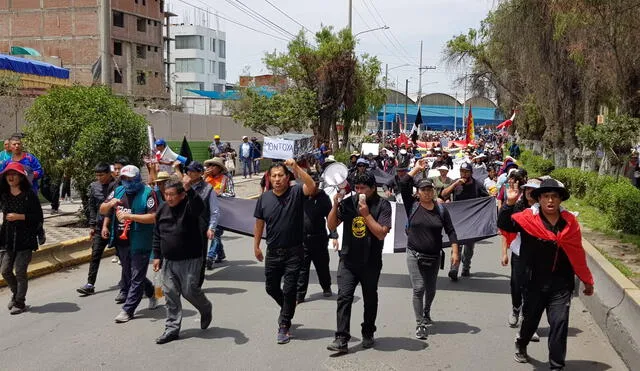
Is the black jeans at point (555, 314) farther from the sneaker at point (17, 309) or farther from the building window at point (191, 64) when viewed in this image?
the building window at point (191, 64)

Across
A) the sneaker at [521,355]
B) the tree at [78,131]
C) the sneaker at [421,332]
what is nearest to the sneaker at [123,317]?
the sneaker at [421,332]

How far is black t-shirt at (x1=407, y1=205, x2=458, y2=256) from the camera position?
6.88m

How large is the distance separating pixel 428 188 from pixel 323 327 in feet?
5.87

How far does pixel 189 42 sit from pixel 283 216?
88.9m

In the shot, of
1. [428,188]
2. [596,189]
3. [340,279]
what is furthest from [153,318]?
[596,189]

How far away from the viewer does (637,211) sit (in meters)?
12.1

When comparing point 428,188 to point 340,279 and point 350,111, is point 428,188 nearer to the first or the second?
point 340,279

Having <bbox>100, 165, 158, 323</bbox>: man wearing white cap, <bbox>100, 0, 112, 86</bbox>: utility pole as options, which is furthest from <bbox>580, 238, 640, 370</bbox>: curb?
<bbox>100, 0, 112, 86</bbox>: utility pole

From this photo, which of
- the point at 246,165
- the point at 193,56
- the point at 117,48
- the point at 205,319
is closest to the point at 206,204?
the point at 205,319

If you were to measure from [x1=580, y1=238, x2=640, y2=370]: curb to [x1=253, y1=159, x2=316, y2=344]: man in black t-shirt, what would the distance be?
3.12 metres

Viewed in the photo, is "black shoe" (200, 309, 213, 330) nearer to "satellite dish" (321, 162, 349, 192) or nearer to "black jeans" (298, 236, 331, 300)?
"black jeans" (298, 236, 331, 300)

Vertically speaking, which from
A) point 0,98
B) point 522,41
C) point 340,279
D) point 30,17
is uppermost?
point 30,17

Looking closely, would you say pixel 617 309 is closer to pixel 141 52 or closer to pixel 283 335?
pixel 283 335

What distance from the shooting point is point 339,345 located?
20.6ft
